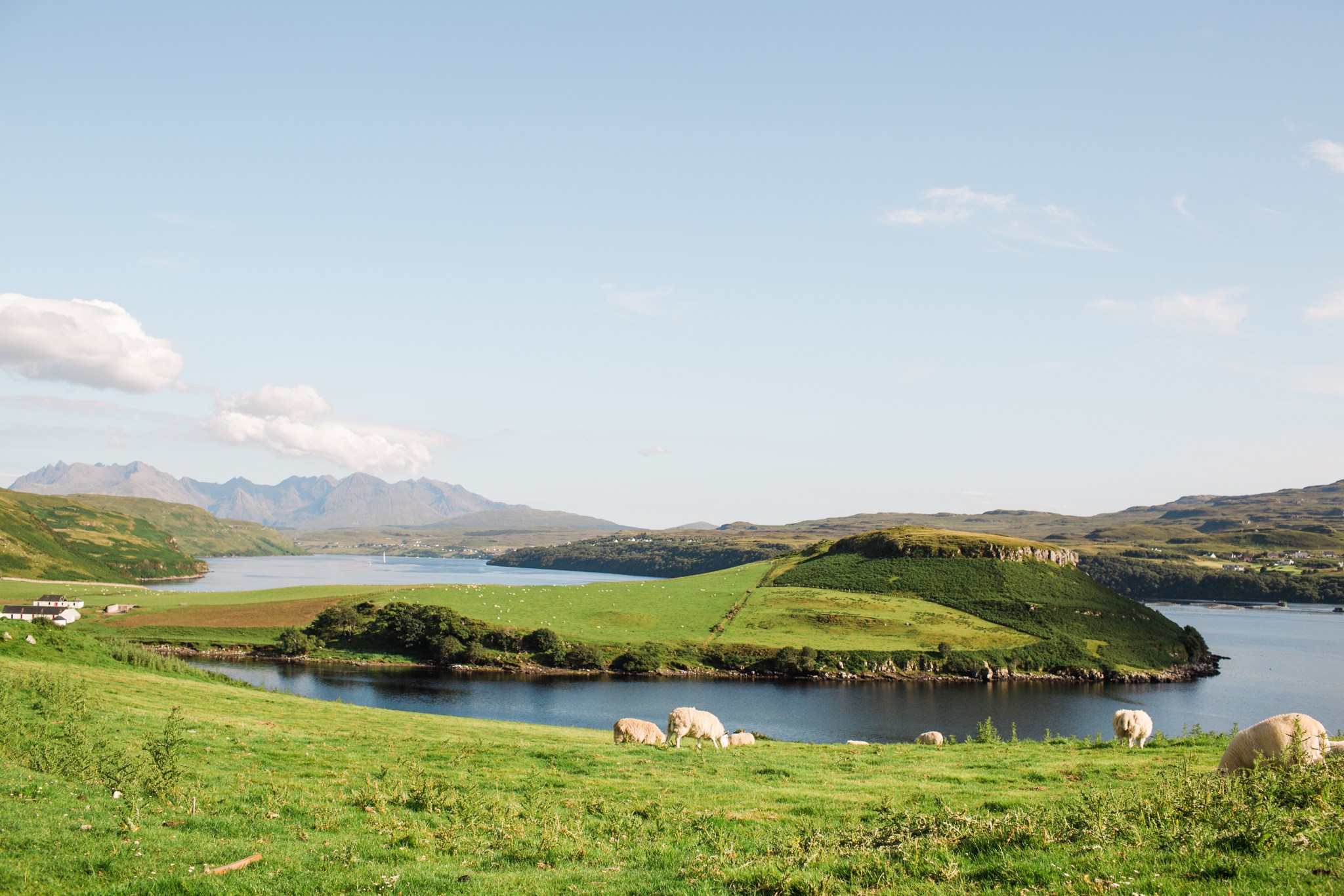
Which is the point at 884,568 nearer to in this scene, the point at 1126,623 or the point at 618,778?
the point at 1126,623

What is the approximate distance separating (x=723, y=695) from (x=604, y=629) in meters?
33.1

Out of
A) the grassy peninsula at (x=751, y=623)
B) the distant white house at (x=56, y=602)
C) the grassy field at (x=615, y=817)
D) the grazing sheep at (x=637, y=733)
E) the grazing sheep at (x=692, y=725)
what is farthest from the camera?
the distant white house at (x=56, y=602)

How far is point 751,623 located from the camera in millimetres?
111375

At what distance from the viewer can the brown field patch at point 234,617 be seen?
101 meters

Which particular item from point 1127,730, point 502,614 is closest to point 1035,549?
point 502,614

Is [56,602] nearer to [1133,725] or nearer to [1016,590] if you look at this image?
[1133,725]

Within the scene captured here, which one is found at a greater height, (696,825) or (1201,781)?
(1201,781)

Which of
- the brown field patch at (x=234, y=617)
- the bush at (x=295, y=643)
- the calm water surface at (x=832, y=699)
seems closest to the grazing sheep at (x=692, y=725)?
the calm water surface at (x=832, y=699)

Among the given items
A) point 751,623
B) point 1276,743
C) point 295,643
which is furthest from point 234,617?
point 1276,743

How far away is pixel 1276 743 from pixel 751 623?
98849mm

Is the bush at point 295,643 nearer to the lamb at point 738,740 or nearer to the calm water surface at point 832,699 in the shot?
the calm water surface at point 832,699

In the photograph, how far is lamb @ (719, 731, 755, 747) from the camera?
2995cm

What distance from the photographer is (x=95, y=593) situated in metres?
128

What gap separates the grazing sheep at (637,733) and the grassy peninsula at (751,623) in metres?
62.5
